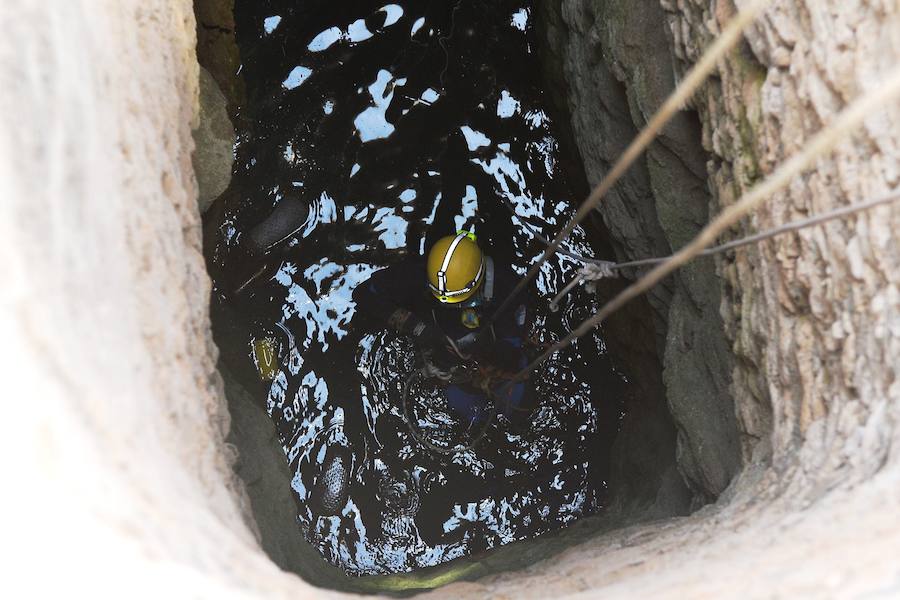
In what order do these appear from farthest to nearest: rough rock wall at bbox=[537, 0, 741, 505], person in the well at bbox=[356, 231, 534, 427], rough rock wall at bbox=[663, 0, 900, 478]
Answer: person in the well at bbox=[356, 231, 534, 427]
rough rock wall at bbox=[537, 0, 741, 505]
rough rock wall at bbox=[663, 0, 900, 478]

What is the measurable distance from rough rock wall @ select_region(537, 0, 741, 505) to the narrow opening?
1.48 feet

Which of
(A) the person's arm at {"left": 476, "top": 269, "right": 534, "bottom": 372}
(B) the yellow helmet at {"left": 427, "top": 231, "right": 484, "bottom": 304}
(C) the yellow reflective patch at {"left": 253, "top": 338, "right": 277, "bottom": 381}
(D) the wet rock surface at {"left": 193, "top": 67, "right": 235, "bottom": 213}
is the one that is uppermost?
(D) the wet rock surface at {"left": 193, "top": 67, "right": 235, "bottom": 213}

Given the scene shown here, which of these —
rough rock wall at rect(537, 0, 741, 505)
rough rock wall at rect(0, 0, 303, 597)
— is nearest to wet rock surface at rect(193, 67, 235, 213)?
rough rock wall at rect(0, 0, 303, 597)

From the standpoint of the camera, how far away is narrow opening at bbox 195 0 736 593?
4633 millimetres

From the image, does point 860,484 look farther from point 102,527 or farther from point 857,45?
point 102,527

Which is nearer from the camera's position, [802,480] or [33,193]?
[33,193]

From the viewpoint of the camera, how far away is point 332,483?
4.68 meters

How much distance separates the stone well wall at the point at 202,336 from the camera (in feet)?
5.35

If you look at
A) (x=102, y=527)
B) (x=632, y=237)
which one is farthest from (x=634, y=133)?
(x=102, y=527)

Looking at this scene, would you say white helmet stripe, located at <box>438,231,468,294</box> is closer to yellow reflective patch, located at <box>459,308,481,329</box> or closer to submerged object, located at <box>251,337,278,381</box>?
yellow reflective patch, located at <box>459,308,481,329</box>

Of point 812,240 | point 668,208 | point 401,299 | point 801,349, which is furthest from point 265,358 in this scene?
point 812,240

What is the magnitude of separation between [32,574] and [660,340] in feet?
11.5

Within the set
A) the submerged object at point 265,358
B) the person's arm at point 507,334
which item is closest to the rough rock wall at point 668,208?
the person's arm at point 507,334

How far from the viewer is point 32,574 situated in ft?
4.95
